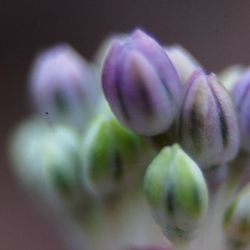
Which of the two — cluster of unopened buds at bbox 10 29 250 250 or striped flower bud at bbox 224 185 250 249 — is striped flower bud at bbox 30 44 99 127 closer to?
cluster of unopened buds at bbox 10 29 250 250

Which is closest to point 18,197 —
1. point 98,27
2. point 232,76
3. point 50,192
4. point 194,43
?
point 98,27

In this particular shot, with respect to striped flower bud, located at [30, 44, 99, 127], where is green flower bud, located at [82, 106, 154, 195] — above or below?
below

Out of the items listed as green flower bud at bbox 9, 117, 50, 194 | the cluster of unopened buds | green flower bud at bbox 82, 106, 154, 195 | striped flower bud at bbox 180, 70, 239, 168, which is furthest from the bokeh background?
striped flower bud at bbox 180, 70, 239, 168

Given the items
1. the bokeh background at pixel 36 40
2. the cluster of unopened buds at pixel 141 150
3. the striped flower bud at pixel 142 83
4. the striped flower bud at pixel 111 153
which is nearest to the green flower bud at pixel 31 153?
the cluster of unopened buds at pixel 141 150

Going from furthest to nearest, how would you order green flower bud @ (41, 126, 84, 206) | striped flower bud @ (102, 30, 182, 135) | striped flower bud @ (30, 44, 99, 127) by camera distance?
striped flower bud @ (30, 44, 99, 127) → green flower bud @ (41, 126, 84, 206) → striped flower bud @ (102, 30, 182, 135)

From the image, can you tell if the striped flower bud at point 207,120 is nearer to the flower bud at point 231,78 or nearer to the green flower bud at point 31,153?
the flower bud at point 231,78

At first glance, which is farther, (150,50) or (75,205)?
(75,205)

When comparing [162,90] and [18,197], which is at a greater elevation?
[18,197]

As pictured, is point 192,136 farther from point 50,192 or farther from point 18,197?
point 18,197

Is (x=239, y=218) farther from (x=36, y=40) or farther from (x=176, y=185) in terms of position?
(x=36, y=40)
